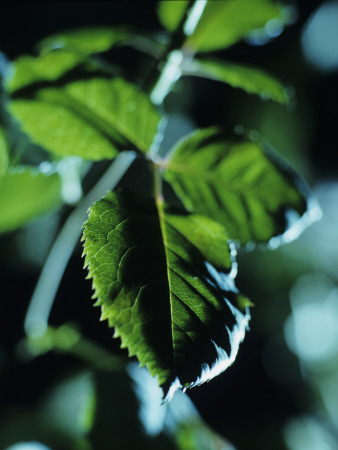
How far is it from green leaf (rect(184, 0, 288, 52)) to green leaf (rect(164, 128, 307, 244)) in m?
0.20

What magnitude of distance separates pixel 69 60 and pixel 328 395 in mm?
1496

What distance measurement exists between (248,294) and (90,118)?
1069mm

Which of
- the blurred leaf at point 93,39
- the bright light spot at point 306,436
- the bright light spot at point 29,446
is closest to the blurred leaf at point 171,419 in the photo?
the bright light spot at point 29,446

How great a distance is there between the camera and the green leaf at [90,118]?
1.89 ft

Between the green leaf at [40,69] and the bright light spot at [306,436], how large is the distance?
3.23ft

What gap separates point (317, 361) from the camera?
1.61 m

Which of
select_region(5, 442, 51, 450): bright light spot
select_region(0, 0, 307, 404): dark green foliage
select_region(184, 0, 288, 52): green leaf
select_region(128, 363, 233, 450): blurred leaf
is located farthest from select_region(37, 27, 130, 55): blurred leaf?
select_region(5, 442, 51, 450): bright light spot

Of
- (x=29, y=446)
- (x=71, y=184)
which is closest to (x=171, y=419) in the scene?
(x=29, y=446)

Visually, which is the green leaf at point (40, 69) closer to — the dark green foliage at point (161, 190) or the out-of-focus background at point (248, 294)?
the dark green foliage at point (161, 190)

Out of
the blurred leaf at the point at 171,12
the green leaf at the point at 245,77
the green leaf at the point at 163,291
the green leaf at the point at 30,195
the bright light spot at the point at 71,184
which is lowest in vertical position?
the green leaf at the point at 30,195

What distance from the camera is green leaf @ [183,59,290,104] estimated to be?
2.27 ft

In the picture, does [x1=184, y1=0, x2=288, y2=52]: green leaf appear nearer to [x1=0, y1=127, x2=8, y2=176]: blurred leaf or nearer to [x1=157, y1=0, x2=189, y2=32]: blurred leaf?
[x1=157, y1=0, x2=189, y2=32]: blurred leaf

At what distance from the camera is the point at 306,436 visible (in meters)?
1.15

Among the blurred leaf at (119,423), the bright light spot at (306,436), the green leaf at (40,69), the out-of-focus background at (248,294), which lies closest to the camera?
the green leaf at (40,69)
